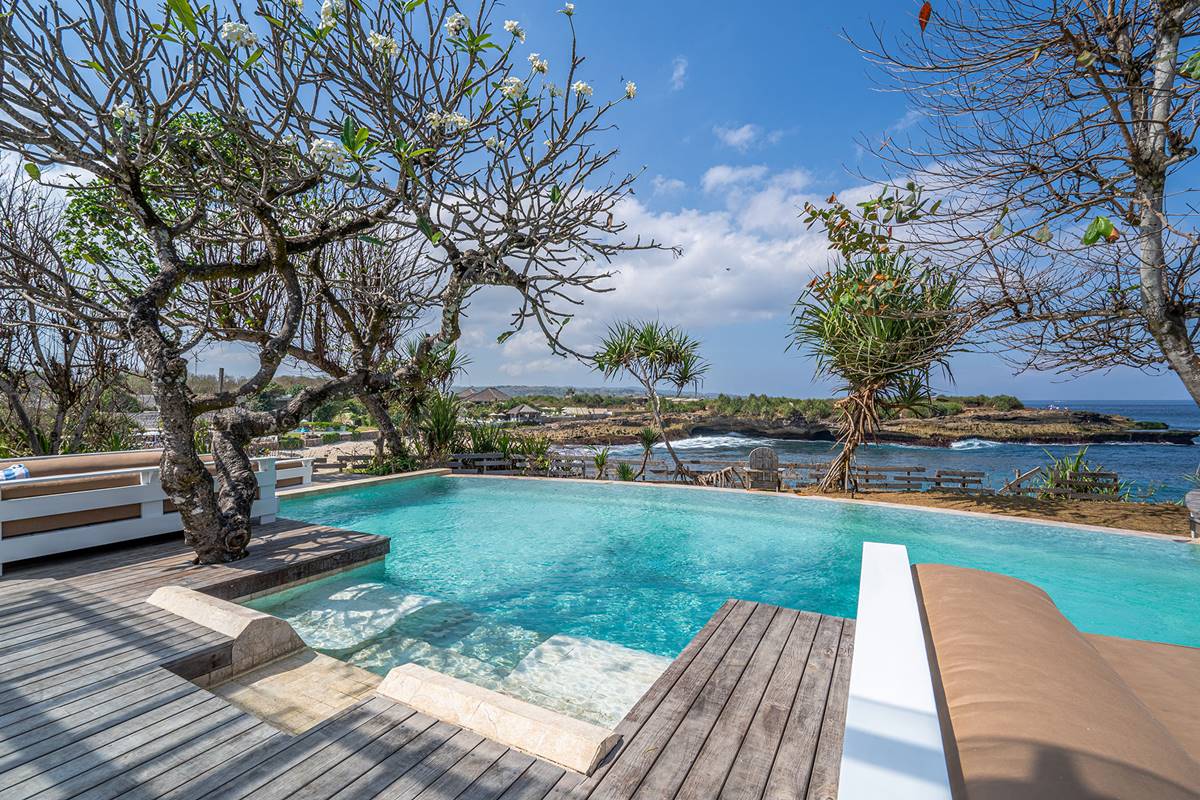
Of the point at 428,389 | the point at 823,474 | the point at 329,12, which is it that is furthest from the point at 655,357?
the point at 329,12

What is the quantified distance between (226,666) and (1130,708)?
3504 millimetres

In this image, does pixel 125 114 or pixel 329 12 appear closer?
pixel 329 12

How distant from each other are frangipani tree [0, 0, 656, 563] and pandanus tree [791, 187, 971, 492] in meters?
2.42

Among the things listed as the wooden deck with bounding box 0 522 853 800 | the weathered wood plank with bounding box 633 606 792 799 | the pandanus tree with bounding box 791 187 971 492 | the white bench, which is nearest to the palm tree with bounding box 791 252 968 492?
the pandanus tree with bounding box 791 187 971 492

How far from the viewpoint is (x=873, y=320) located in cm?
759

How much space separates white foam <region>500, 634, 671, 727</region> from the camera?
269 cm

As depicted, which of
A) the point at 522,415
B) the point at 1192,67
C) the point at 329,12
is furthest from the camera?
the point at 522,415

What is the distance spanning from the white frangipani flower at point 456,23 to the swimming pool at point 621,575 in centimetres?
377

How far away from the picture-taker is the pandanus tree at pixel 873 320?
16.0 ft

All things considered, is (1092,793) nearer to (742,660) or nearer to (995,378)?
(742,660)

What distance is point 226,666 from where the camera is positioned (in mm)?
2449

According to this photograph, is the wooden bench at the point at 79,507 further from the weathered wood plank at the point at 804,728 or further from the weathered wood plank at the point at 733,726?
the weathered wood plank at the point at 804,728

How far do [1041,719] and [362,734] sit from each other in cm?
199

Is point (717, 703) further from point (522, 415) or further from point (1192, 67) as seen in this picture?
point (522, 415)
